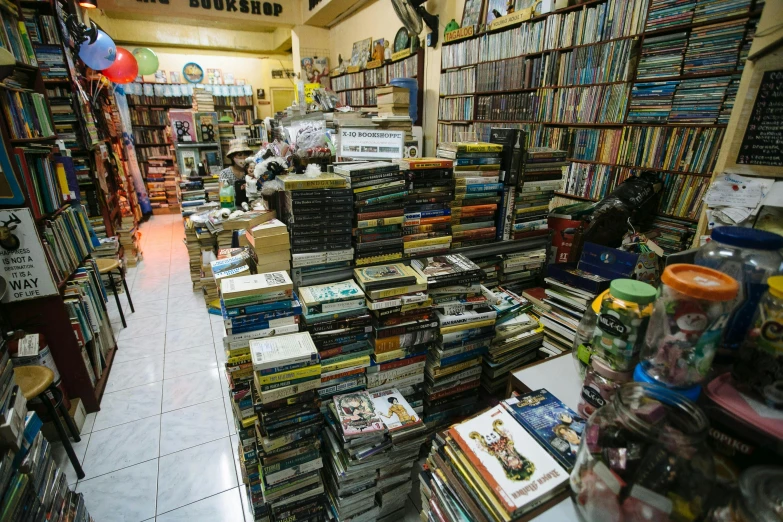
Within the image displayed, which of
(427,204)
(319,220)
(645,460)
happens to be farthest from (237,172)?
(645,460)

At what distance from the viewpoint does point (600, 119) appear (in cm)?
292

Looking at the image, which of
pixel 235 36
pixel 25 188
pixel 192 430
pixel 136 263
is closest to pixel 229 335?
pixel 192 430

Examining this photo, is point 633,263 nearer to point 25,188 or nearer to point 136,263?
point 25,188

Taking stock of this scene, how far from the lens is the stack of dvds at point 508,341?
6.68 feet

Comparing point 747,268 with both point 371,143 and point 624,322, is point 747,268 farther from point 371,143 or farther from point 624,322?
point 371,143

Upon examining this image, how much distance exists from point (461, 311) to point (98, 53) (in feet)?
17.4

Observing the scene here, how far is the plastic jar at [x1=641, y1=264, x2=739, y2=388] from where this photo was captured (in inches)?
31.0

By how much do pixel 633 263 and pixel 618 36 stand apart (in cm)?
193

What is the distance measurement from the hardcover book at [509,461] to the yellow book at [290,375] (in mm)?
632

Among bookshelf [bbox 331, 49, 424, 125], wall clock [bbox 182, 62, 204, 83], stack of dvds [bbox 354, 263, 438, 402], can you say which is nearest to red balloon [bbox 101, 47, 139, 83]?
wall clock [bbox 182, 62, 204, 83]

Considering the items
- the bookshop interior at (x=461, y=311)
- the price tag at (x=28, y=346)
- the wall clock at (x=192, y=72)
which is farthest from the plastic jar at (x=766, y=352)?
the wall clock at (x=192, y=72)

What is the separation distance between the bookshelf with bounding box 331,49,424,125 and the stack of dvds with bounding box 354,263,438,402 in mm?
3859

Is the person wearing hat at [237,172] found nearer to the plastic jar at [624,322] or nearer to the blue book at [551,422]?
the blue book at [551,422]

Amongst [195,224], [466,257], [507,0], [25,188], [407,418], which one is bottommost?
[407,418]
